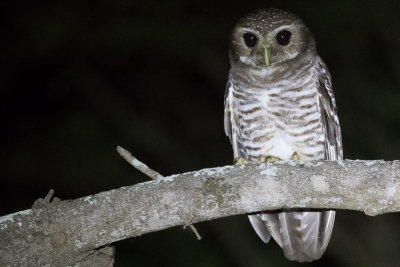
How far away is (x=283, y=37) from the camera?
438cm

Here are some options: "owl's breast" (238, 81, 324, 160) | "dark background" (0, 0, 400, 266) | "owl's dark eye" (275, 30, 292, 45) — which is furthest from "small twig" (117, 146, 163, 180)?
"dark background" (0, 0, 400, 266)

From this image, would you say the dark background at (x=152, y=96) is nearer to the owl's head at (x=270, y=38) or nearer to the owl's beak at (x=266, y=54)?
the owl's head at (x=270, y=38)

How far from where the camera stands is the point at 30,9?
7.20 m

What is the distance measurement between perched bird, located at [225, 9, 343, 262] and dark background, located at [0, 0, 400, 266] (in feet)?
6.50

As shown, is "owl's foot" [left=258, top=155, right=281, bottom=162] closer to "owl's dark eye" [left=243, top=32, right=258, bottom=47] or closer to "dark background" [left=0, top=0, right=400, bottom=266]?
"owl's dark eye" [left=243, top=32, right=258, bottom=47]

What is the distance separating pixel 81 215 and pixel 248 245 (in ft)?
11.5

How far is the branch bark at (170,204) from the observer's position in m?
2.93

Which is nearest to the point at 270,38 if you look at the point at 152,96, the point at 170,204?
the point at 170,204

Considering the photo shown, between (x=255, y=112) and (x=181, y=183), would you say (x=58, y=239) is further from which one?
(x=255, y=112)

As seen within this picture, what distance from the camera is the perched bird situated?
4266 millimetres

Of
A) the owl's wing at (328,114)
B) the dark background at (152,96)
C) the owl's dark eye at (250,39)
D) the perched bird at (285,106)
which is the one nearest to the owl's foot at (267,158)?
the perched bird at (285,106)

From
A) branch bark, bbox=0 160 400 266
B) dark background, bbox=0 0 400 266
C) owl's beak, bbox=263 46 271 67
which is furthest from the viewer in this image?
dark background, bbox=0 0 400 266

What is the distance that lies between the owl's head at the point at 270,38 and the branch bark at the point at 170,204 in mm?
1477

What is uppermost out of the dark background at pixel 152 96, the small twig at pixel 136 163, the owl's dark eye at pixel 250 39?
the owl's dark eye at pixel 250 39
